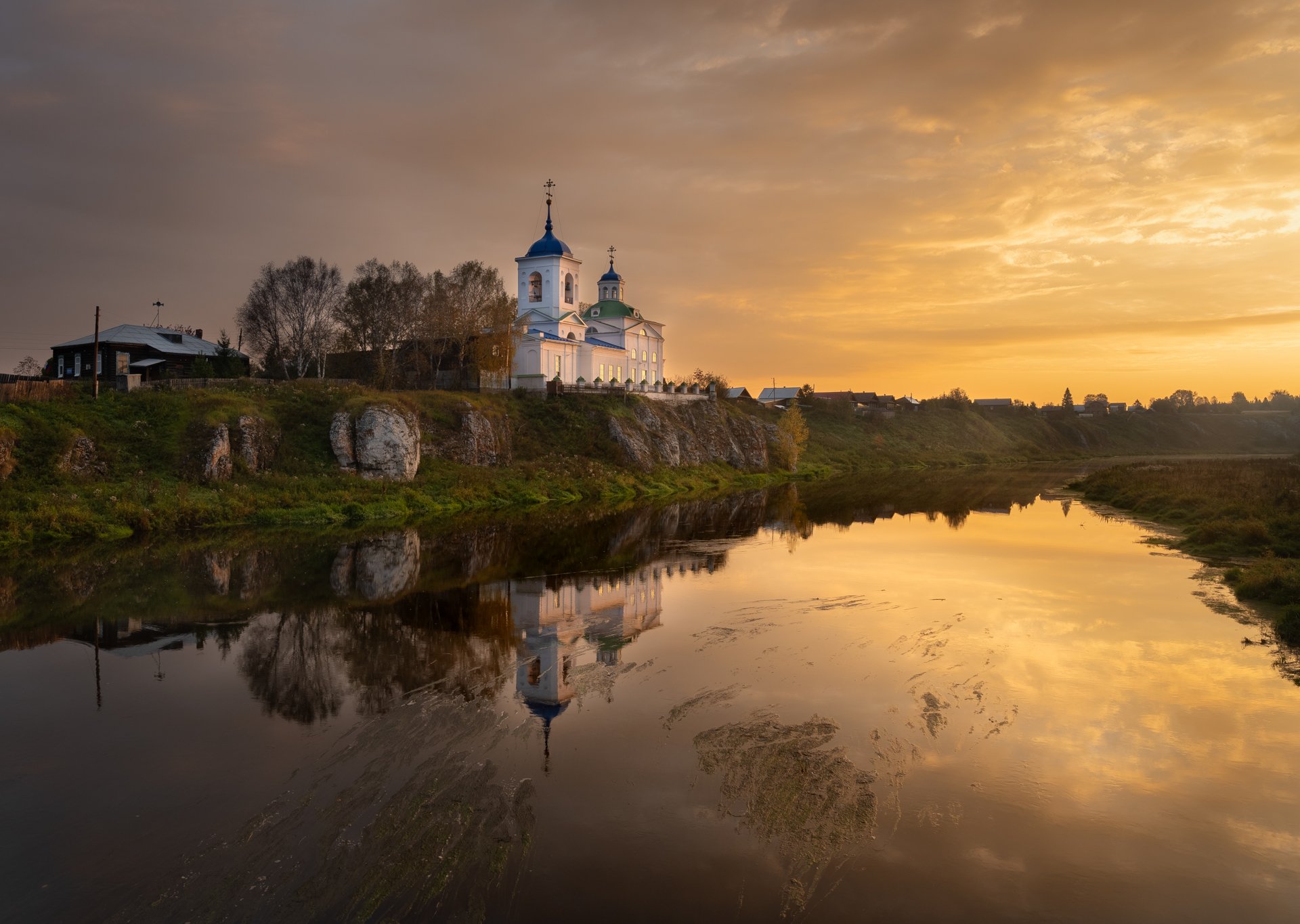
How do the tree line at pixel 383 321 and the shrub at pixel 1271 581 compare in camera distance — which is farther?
the tree line at pixel 383 321

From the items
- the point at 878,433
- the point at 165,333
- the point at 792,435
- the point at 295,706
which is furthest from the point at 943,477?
the point at 295,706

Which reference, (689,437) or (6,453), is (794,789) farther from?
(689,437)

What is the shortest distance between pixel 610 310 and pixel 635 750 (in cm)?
7434

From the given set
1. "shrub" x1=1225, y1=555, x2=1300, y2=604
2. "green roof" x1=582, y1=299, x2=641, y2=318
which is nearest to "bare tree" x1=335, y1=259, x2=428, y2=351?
"green roof" x1=582, y1=299, x2=641, y2=318

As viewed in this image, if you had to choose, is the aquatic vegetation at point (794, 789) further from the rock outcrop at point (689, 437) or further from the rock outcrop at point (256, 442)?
the rock outcrop at point (689, 437)

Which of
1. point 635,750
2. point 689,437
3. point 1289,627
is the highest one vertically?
point 689,437

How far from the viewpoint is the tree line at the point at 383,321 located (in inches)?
2144

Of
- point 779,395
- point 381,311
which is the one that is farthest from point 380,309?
point 779,395

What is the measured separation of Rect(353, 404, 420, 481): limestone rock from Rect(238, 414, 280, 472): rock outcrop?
3.00 m

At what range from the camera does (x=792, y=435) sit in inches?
2945

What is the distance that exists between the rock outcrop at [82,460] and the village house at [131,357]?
58.3ft

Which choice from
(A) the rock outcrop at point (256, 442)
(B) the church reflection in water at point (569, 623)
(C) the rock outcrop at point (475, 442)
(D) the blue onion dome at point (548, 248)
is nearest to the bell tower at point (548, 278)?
(D) the blue onion dome at point (548, 248)

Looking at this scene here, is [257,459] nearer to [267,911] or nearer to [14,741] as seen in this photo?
[14,741]

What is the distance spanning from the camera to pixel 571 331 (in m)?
73.9
